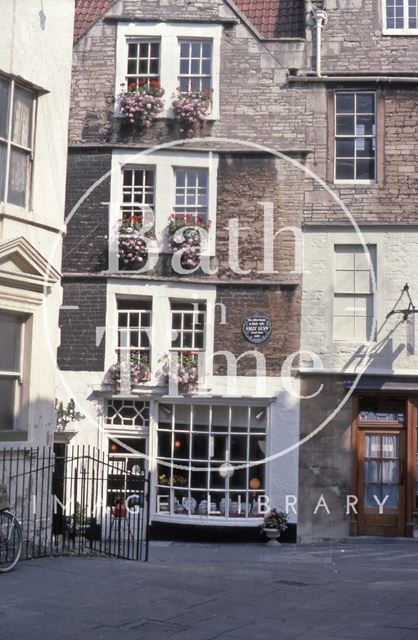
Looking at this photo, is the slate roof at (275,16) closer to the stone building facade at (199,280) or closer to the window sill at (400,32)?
the stone building facade at (199,280)

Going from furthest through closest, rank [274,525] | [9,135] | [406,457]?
[406,457], [274,525], [9,135]

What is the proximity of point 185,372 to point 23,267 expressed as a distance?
6.56 m

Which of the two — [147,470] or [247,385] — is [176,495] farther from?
[247,385]

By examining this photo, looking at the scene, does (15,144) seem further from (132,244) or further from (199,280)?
(199,280)

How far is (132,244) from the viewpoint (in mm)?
19875

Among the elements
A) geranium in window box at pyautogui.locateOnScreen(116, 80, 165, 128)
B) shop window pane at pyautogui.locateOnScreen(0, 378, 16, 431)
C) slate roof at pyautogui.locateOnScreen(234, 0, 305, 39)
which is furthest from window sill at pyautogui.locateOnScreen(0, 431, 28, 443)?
slate roof at pyautogui.locateOnScreen(234, 0, 305, 39)

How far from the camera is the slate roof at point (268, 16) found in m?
21.1

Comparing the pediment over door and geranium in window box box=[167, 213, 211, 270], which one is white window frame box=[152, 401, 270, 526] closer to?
geranium in window box box=[167, 213, 211, 270]

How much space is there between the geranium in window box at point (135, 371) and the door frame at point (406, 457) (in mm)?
4497

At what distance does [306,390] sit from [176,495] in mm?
3611

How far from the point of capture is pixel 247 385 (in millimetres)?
19719

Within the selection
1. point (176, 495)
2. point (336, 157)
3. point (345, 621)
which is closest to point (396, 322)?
point (336, 157)

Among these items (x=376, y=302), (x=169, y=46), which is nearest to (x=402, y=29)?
(x=169, y=46)

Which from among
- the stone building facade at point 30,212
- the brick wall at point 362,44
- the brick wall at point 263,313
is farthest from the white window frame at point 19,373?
the brick wall at point 362,44
